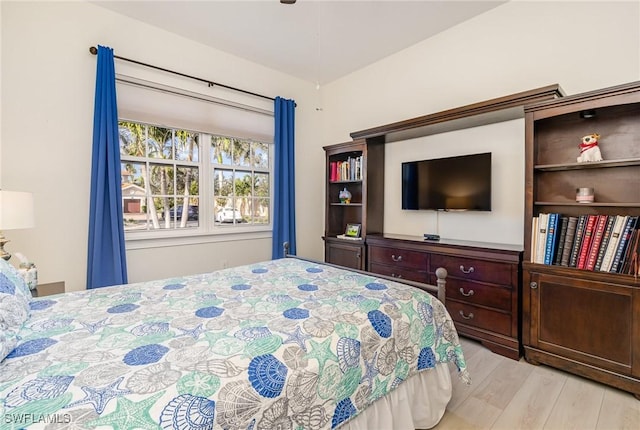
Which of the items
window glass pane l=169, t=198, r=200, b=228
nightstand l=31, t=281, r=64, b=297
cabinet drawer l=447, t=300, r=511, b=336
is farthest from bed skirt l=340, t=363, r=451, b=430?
window glass pane l=169, t=198, r=200, b=228

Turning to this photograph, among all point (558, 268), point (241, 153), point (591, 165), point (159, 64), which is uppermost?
point (159, 64)

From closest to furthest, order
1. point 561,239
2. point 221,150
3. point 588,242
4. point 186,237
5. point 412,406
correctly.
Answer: point 412,406
point 588,242
point 561,239
point 186,237
point 221,150

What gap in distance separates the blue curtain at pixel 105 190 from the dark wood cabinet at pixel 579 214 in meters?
3.36

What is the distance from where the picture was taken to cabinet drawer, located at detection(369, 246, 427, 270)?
2877 millimetres

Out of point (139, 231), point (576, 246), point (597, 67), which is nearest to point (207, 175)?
A: point (139, 231)

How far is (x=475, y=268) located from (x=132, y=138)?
3405 millimetres

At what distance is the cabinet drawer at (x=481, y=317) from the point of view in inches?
94.1

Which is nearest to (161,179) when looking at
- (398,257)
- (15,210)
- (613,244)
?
(15,210)

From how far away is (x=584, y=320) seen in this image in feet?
6.70

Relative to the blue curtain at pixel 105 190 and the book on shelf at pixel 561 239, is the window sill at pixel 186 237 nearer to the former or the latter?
the blue curtain at pixel 105 190

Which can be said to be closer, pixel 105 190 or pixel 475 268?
pixel 475 268

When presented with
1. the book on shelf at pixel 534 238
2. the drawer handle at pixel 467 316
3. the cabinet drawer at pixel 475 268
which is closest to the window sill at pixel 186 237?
the cabinet drawer at pixel 475 268

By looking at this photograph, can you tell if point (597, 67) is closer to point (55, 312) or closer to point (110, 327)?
point (110, 327)

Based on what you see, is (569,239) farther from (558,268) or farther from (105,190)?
(105,190)
